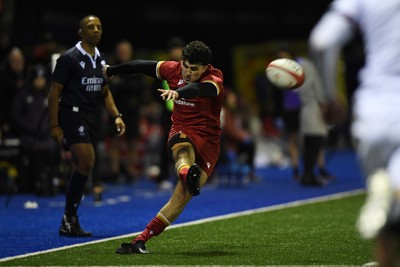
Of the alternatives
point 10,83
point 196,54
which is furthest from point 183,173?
point 10,83

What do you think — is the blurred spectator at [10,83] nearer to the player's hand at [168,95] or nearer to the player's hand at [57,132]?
the player's hand at [57,132]

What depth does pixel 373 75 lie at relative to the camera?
5949mm

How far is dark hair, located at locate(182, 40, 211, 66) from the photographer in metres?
9.16

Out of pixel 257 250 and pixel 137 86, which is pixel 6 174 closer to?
pixel 137 86

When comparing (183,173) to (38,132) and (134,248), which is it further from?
(38,132)

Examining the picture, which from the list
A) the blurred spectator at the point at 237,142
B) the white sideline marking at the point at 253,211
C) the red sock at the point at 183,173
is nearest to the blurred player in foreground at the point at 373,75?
the red sock at the point at 183,173

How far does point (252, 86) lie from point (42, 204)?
49.1ft

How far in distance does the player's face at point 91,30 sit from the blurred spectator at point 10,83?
19.1 feet

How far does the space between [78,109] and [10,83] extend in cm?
627

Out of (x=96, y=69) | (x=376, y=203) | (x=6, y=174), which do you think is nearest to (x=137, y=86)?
(x=6, y=174)

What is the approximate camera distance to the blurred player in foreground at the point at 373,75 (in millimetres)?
5770

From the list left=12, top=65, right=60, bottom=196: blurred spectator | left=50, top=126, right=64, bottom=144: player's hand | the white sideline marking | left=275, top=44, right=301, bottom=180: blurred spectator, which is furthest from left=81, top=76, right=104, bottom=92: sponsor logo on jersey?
left=275, top=44, right=301, bottom=180: blurred spectator

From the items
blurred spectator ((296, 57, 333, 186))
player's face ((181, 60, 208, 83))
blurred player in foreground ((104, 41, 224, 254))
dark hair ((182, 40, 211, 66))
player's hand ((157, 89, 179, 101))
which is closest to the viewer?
player's hand ((157, 89, 179, 101))

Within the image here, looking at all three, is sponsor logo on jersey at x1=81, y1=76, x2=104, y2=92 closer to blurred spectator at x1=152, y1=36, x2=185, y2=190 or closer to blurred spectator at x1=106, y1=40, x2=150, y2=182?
blurred spectator at x1=152, y1=36, x2=185, y2=190
